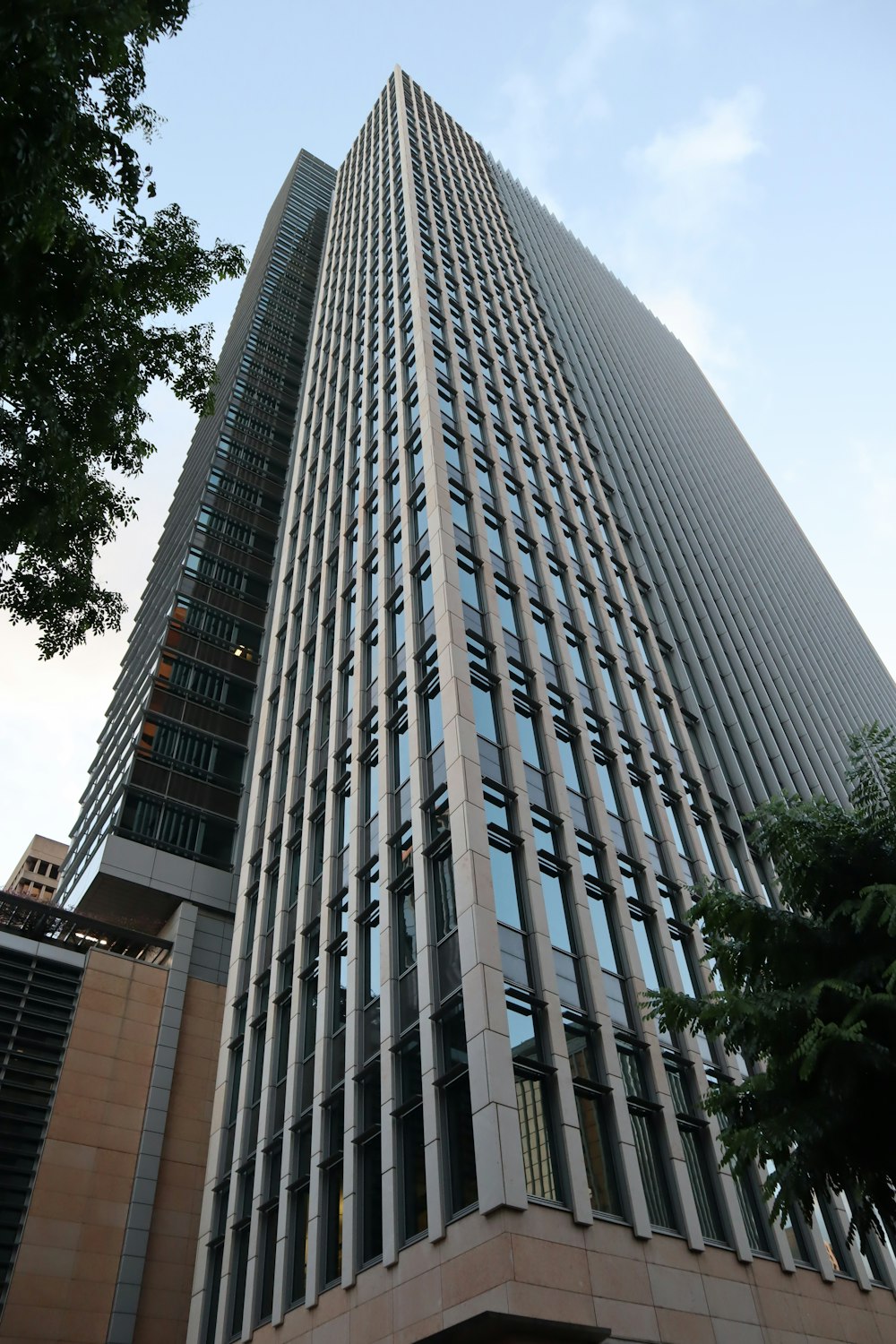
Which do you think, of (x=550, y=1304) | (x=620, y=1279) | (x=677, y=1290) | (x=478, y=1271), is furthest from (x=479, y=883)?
(x=677, y=1290)

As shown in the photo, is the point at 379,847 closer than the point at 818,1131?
No

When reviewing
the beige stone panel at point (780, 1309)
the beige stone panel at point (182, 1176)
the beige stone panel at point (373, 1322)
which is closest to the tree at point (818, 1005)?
the beige stone panel at point (780, 1309)

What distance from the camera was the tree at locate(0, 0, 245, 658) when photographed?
10422mm

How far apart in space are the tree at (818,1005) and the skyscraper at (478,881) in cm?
576

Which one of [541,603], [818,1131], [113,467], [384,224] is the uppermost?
[384,224]

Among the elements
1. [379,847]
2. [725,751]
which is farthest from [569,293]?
[379,847]

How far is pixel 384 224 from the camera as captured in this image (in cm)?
5634

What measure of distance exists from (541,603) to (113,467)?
17966 mm

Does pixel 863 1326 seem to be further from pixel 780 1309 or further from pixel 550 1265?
pixel 550 1265

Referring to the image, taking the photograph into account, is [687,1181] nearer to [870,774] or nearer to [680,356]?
[870,774]

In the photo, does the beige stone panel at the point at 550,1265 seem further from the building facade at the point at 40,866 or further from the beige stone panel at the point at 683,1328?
the building facade at the point at 40,866

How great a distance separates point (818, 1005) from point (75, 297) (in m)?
13.1

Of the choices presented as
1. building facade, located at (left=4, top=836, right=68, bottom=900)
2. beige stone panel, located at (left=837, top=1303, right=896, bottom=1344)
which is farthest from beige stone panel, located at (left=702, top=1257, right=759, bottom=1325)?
building facade, located at (left=4, top=836, right=68, bottom=900)

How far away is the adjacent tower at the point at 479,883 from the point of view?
18.0 meters
